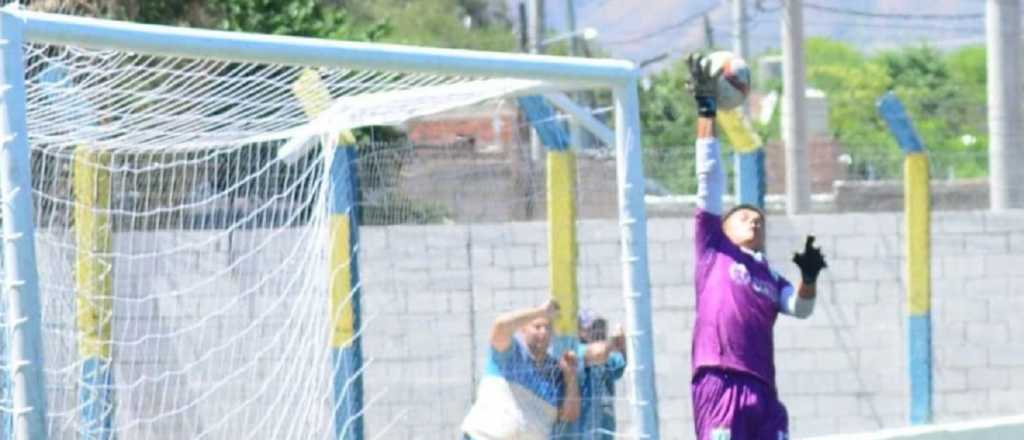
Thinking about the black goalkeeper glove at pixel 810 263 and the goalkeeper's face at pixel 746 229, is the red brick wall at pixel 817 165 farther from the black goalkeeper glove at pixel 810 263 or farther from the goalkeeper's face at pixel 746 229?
the black goalkeeper glove at pixel 810 263

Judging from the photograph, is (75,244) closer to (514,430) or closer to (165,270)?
(165,270)

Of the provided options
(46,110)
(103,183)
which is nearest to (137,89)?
(46,110)

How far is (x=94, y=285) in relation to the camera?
10.9 m

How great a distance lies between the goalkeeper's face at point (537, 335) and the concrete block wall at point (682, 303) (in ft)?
4.04

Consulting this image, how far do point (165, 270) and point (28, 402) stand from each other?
4.43 metres

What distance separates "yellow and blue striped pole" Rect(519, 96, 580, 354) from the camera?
1125 centimetres

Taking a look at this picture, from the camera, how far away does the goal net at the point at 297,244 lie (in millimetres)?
9961

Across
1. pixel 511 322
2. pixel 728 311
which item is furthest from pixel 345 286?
pixel 728 311

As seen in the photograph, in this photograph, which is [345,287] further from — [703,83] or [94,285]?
[703,83]

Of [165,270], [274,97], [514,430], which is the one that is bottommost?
[514,430]

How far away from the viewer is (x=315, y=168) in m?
11.5

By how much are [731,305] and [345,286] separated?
8.06ft

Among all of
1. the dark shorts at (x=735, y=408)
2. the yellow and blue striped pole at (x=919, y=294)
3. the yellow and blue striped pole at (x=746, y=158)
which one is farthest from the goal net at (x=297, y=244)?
the yellow and blue striped pole at (x=919, y=294)

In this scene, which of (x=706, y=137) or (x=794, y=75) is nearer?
(x=706, y=137)
